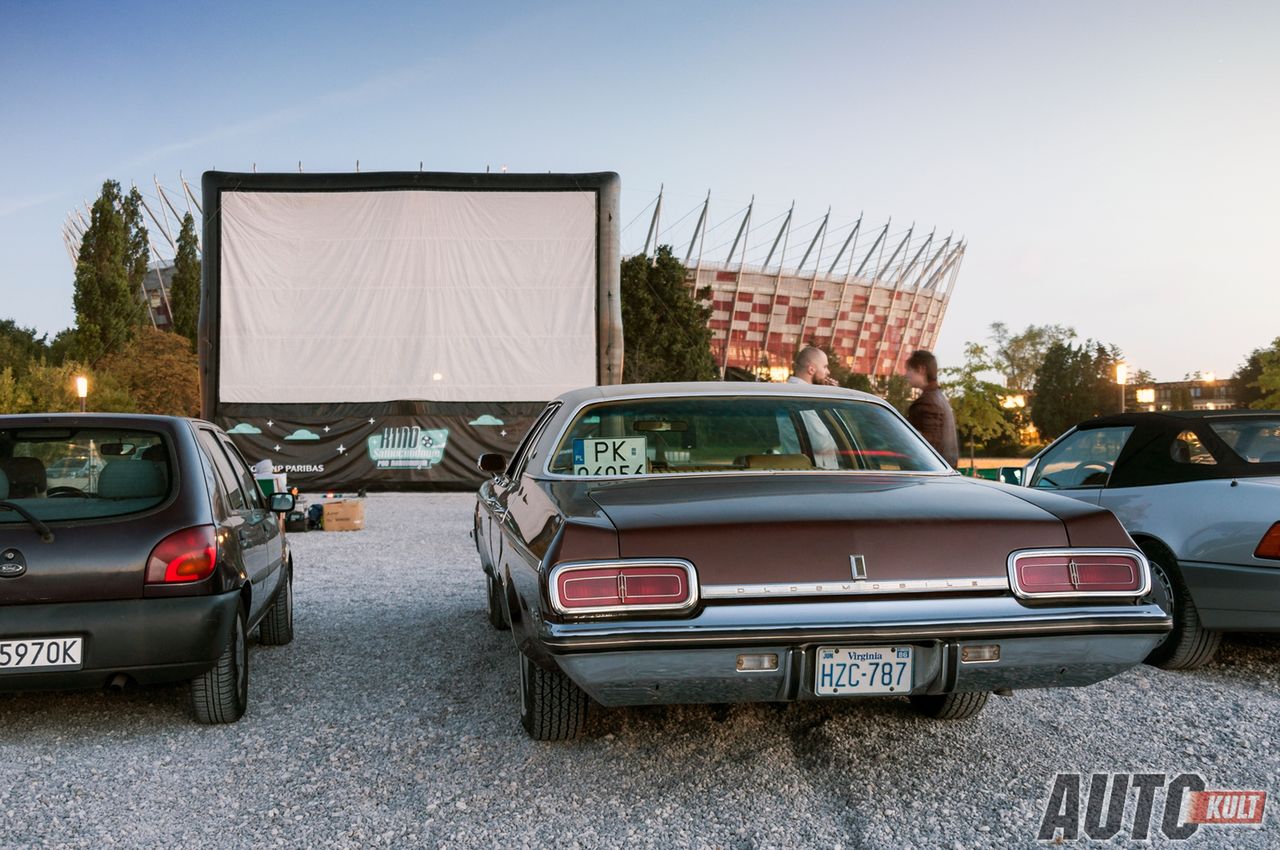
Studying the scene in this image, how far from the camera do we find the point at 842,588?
2.71m

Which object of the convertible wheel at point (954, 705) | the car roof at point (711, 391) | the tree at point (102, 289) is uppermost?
the tree at point (102, 289)

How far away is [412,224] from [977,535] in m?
16.8

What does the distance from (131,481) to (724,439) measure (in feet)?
7.87

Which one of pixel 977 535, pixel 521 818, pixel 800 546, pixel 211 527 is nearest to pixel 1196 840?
pixel 977 535

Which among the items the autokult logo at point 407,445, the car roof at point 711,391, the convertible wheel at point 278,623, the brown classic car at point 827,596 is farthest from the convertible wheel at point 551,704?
the autokult logo at point 407,445

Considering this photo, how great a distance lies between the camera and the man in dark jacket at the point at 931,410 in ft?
20.5

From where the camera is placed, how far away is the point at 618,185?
59.3ft

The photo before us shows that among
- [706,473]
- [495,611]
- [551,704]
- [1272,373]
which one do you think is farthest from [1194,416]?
[1272,373]

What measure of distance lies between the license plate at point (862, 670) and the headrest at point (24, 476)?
325cm

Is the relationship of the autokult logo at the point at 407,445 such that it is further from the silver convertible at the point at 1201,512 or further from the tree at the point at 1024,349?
the tree at the point at 1024,349

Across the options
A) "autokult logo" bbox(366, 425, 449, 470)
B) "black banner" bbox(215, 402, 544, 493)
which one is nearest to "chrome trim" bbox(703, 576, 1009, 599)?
"black banner" bbox(215, 402, 544, 493)

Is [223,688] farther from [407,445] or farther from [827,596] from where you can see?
[407,445]

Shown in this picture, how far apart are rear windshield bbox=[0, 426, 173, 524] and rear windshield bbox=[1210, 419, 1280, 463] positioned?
5088 millimetres

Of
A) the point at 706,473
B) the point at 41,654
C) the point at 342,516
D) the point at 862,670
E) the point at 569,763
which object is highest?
the point at 706,473
